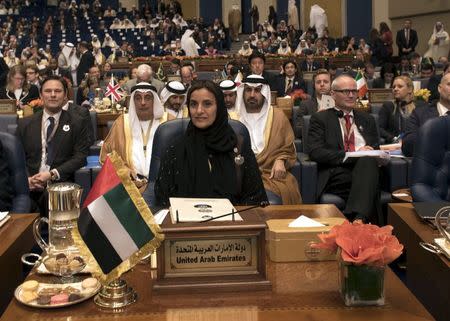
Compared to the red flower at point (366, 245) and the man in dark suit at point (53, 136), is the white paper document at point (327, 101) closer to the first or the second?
the man in dark suit at point (53, 136)

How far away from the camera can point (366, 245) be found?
188 centimetres

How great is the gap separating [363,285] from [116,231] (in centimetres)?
70

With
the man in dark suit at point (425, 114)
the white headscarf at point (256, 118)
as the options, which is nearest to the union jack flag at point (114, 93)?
the white headscarf at point (256, 118)

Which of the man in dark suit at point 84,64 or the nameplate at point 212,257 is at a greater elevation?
the man in dark suit at point 84,64

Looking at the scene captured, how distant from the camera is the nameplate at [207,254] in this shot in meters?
1.95

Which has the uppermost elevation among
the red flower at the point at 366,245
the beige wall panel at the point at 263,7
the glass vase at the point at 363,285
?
the beige wall panel at the point at 263,7

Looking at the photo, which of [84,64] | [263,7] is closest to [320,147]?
[84,64]

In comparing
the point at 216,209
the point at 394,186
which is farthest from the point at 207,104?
the point at 394,186

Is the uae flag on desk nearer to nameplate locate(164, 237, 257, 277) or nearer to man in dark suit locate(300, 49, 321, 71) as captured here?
nameplate locate(164, 237, 257, 277)

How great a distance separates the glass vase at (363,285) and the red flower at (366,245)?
3 centimetres

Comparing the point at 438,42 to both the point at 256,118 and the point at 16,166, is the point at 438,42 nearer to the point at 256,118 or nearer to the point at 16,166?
the point at 256,118

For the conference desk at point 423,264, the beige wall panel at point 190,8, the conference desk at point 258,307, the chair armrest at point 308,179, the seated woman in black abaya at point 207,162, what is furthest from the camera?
the beige wall panel at point 190,8

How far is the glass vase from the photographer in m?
1.88

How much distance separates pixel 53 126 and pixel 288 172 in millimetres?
1833
